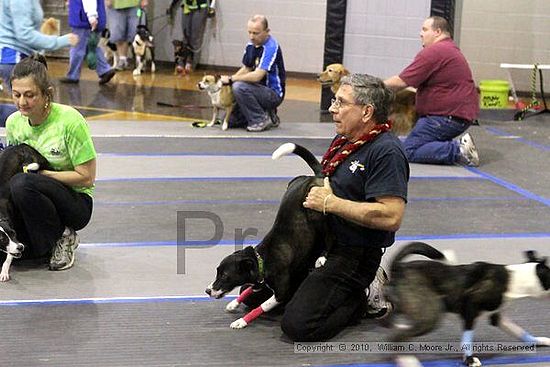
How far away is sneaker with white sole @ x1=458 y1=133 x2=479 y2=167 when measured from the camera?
25.8 feet

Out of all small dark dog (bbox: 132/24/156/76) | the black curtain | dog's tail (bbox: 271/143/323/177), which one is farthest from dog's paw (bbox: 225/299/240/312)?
small dark dog (bbox: 132/24/156/76)

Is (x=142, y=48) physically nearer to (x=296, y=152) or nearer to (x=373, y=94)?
(x=296, y=152)

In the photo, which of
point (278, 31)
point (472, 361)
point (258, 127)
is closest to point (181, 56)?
point (278, 31)

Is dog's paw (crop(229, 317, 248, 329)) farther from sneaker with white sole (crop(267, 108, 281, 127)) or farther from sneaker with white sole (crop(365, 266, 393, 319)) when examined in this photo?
sneaker with white sole (crop(267, 108, 281, 127))

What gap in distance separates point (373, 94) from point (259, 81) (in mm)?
5460

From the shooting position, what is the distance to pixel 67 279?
471 centimetres

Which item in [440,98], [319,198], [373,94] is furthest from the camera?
[440,98]

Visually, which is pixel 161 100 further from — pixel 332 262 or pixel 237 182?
pixel 332 262

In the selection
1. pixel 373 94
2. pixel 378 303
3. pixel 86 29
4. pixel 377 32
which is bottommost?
pixel 378 303

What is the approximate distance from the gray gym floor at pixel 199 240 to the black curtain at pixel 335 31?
1401mm

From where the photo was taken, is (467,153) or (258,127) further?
(258,127)

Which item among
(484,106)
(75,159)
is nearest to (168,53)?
(484,106)

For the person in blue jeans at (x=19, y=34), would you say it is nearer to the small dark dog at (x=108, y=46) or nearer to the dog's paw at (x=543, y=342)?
the dog's paw at (x=543, y=342)

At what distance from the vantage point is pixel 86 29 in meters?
12.5
